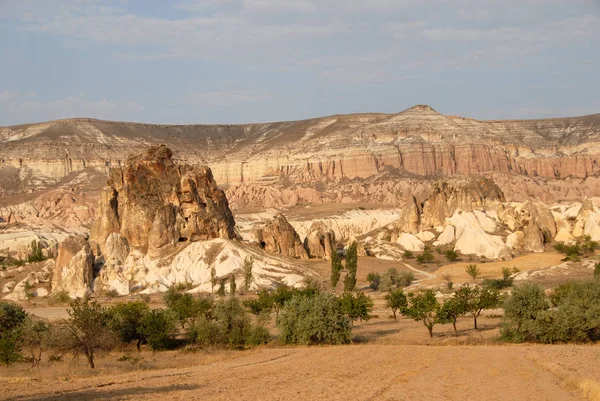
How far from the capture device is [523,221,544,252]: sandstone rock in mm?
95312

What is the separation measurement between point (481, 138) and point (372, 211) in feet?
207

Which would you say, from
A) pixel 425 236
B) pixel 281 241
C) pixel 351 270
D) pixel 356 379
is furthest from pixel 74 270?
pixel 356 379

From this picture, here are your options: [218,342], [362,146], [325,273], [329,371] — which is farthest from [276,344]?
[362,146]

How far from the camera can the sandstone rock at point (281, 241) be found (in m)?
89.6

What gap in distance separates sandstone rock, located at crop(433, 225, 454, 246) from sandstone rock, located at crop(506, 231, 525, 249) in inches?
261

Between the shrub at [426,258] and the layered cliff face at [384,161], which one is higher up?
the layered cliff face at [384,161]

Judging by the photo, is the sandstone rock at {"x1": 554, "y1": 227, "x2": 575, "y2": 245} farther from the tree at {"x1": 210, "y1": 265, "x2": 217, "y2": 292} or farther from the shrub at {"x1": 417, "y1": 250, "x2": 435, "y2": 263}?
the tree at {"x1": 210, "y1": 265, "x2": 217, "y2": 292}

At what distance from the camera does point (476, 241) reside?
97750 mm

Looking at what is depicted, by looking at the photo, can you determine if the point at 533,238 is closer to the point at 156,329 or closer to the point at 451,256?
the point at 451,256

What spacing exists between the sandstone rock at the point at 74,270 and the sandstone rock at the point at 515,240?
43832 millimetres

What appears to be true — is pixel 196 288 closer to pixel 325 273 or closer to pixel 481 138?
pixel 325 273

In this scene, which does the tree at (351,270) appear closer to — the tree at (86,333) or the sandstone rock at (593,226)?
the sandstone rock at (593,226)

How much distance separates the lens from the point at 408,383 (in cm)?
2812

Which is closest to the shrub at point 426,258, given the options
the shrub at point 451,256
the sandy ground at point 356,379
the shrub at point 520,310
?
the shrub at point 451,256
